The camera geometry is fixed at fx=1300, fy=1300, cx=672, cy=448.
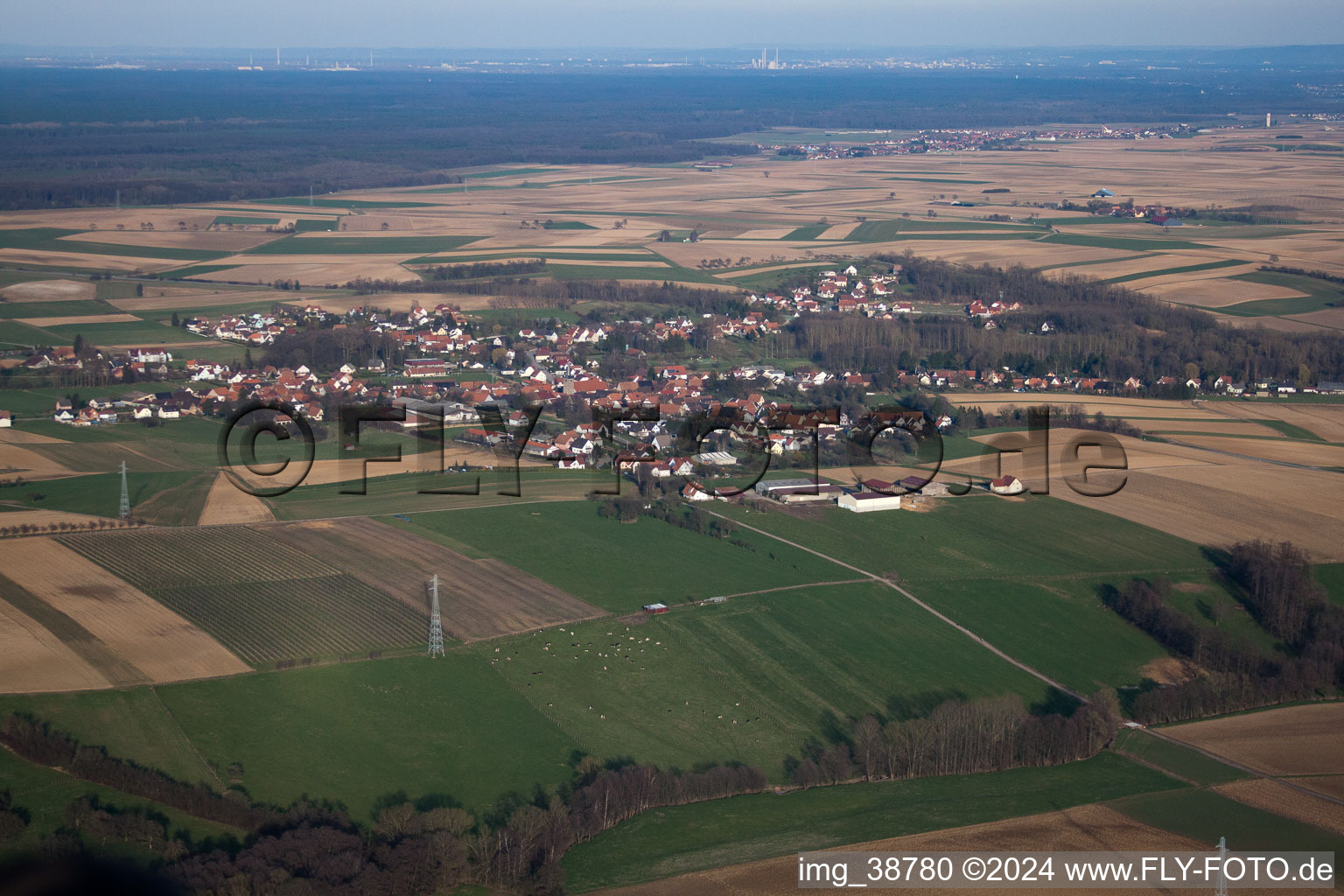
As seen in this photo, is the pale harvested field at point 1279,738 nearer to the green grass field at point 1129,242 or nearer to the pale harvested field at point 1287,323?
the pale harvested field at point 1287,323

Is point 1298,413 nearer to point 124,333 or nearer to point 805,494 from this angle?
point 805,494

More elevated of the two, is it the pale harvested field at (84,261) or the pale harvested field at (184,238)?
the pale harvested field at (184,238)

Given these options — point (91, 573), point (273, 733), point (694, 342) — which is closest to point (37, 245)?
point (694, 342)

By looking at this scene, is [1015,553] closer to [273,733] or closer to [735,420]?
[735,420]

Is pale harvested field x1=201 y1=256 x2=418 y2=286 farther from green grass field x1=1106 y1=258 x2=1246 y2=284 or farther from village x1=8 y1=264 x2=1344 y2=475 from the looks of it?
green grass field x1=1106 y1=258 x2=1246 y2=284

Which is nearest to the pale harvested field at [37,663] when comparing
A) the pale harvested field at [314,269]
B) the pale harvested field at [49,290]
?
the pale harvested field at [49,290]

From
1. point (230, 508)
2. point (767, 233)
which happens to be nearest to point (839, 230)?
point (767, 233)

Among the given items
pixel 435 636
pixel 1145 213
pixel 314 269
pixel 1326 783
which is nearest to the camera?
pixel 1326 783
